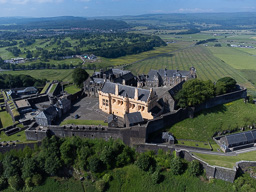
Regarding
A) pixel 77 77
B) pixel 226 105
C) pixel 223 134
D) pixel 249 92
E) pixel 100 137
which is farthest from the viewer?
pixel 249 92

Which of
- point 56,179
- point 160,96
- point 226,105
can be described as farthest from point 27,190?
point 226,105

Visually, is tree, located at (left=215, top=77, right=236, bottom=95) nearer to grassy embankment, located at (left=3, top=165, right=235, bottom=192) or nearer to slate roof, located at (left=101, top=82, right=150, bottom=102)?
slate roof, located at (left=101, top=82, right=150, bottom=102)

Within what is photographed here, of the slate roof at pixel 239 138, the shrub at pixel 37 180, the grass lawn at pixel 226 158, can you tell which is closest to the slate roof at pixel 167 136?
the grass lawn at pixel 226 158

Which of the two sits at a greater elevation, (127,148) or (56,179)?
(127,148)

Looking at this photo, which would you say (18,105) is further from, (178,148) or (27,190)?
(178,148)

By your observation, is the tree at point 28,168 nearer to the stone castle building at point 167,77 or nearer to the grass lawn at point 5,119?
the grass lawn at point 5,119

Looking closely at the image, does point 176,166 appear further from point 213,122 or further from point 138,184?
point 213,122

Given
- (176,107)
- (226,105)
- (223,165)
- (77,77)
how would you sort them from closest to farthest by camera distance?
(223,165), (176,107), (226,105), (77,77)
